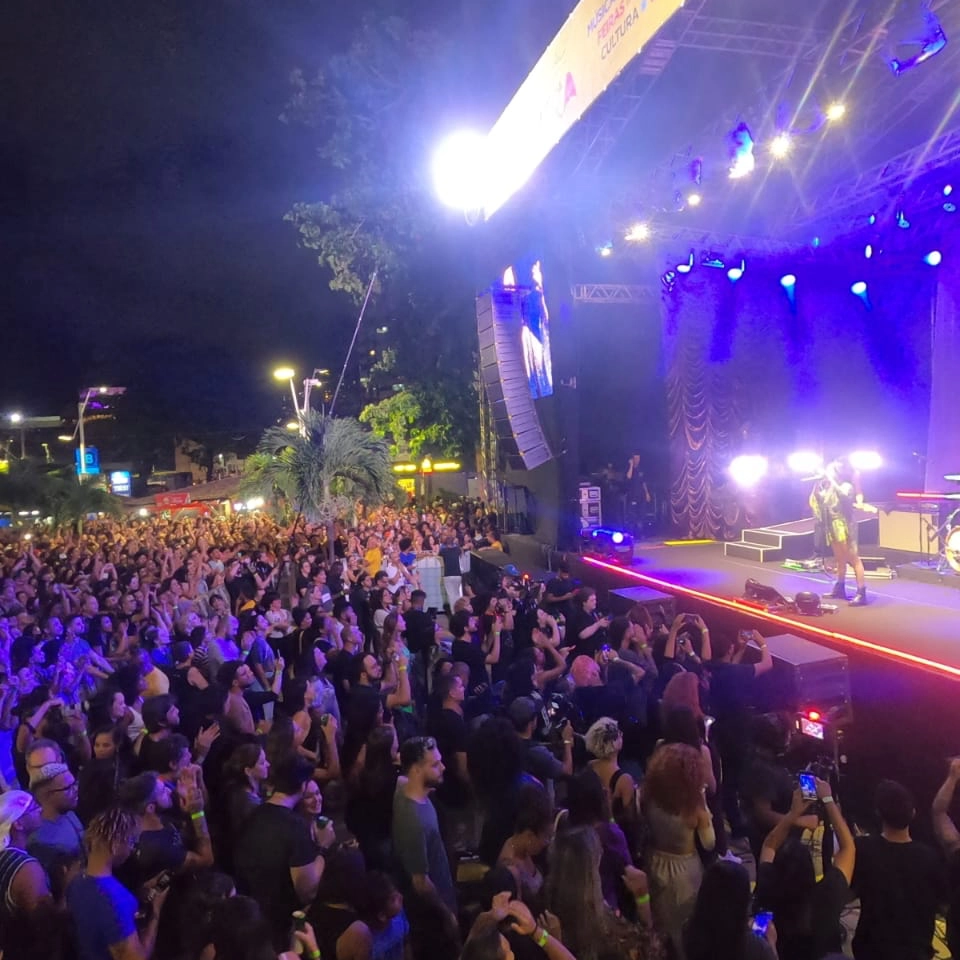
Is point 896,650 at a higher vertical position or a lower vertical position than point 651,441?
lower

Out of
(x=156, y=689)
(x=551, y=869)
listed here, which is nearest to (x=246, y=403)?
(x=156, y=689)

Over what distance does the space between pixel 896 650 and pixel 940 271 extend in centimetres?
912

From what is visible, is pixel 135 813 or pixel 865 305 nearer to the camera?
pixel 135 813

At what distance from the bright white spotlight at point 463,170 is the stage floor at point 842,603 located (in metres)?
5.96

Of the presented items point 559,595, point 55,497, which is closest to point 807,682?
point 559,595

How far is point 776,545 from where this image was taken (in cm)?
1182

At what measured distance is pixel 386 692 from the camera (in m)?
5.00

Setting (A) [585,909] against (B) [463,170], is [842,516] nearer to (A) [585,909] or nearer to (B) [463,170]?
(A) [585,909]

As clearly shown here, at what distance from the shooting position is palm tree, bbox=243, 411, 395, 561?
537 inches

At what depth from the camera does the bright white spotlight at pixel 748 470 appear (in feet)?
48.6

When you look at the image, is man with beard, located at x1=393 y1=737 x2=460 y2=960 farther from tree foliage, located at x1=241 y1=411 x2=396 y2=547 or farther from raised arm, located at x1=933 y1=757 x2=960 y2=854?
tree foliage, located at x1=241 y1=411 x2=396 y2=547

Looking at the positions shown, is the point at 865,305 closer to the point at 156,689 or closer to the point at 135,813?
the point at 156,689

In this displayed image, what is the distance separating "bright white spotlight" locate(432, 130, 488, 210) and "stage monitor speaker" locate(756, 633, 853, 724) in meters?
8.54

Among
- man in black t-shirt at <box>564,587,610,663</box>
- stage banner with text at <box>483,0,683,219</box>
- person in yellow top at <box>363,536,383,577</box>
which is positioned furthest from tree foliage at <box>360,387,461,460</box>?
man in black t-shirt at <box>564,587,610,663</box>
